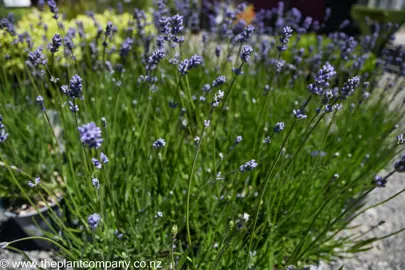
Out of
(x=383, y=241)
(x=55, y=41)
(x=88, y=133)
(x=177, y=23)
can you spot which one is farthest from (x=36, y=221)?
(x=383, y=241)

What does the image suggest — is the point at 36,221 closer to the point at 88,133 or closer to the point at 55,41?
the point at 55,41

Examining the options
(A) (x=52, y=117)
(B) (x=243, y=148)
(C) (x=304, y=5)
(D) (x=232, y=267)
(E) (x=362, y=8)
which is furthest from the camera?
(C) (x=304, y=5)

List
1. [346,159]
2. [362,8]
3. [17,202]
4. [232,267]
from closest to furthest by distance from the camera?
1. [232,267]
2. [17,202]
3. [346,159]
4. [362,8]

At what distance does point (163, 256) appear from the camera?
7.11ft

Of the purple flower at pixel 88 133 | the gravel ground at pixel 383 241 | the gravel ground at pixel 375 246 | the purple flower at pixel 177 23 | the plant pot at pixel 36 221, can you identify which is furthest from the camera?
the gravel ground at pixel 383 241

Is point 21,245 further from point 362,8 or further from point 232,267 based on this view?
point 362,8

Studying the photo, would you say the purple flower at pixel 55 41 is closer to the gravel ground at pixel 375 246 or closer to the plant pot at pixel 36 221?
the plant pot at pixel 36 221

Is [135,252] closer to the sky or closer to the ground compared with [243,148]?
closer to the ground

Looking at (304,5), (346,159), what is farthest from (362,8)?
(346,159)

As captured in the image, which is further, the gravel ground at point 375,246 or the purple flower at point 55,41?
the gravel ground at point 375,246

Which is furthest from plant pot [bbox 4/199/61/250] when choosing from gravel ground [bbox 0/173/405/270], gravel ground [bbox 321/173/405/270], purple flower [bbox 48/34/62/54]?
gravel ground [bbox 321/173/405/270]

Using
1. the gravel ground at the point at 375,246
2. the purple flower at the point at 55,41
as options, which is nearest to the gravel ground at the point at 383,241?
the gravel ground at the point at 375,246

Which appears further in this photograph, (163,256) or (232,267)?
(163,256)

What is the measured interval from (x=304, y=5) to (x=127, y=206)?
474 inches
